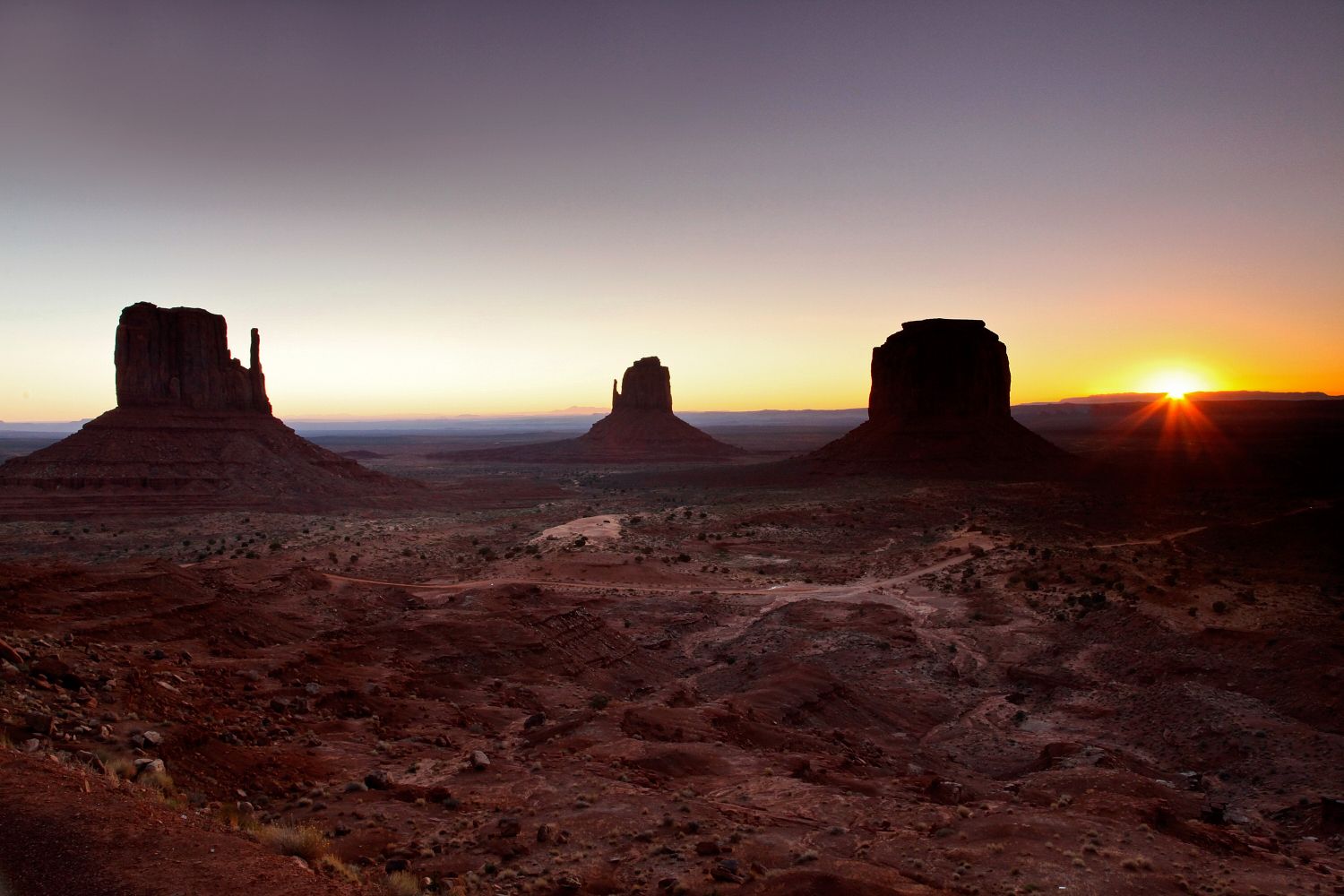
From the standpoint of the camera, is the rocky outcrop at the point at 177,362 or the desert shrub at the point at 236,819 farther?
the rocky outcrop at the point at 177,362

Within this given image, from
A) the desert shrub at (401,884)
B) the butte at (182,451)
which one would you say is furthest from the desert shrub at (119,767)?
the butte at (182,451)

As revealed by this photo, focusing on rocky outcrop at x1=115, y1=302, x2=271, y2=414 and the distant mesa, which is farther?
the distant mesa

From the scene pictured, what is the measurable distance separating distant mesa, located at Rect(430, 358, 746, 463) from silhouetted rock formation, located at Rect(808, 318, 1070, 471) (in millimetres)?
44664

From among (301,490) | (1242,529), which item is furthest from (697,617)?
(301,490)

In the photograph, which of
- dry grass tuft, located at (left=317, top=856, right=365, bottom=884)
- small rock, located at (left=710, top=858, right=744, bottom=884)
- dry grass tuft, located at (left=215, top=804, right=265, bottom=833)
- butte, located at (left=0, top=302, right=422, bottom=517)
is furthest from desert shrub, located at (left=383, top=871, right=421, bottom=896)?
butte, located at (left=0, top=302, right=422, bottom=517)

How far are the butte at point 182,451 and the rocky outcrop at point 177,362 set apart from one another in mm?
82

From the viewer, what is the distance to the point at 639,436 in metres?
124

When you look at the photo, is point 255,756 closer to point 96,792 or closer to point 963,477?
point 96,792

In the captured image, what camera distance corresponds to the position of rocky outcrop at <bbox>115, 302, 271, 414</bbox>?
61312 millimetres

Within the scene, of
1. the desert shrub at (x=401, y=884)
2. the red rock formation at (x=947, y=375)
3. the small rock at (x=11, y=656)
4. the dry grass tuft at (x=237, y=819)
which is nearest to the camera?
the desert shrub at (x=401, y=884)

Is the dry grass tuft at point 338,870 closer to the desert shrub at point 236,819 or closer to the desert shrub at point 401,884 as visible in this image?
the desert shrub at point 401,884

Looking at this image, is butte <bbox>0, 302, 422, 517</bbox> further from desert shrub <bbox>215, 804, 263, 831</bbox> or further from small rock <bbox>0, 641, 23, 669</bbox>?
desert shrub <bbox>215, 804, 263, 831</bbox>

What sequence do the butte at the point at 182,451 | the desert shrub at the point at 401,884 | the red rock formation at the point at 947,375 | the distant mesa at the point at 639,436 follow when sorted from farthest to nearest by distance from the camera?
the distant mesa at the point at 639,436
the red rock formation at the point at 947,375
the butte at the point at 182,451
the desert shrub at the point at 401,884

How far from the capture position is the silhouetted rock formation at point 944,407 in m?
67.4
